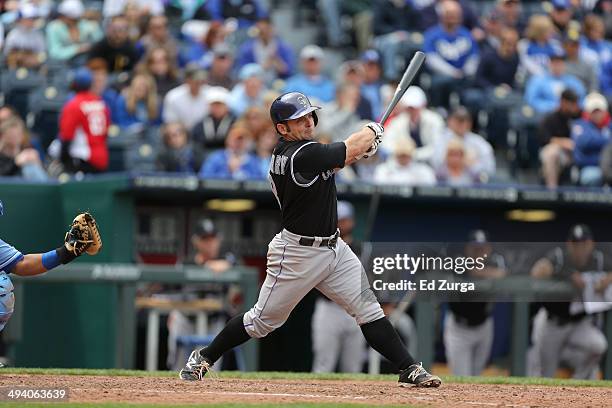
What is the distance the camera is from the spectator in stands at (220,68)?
46.3ft

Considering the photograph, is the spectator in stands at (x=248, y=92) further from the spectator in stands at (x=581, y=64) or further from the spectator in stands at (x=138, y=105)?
the spectator in stands at (x=581, y=64)

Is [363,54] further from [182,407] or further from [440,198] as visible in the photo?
[182,407]

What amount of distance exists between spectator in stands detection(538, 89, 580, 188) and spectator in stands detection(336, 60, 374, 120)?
1799 millimetres

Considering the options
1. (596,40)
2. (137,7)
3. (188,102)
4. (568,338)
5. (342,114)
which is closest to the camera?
(568,338)

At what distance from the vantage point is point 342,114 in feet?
44.6

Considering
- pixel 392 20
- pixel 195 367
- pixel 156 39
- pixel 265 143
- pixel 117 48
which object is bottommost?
pixel 195 367

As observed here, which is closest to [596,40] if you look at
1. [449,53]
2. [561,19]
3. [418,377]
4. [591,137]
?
[561,19]

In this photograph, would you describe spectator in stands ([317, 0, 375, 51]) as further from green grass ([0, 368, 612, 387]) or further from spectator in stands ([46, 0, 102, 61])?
green grass ([0, 368, 612, 387])

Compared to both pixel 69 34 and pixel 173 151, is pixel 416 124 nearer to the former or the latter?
pixel 173 151

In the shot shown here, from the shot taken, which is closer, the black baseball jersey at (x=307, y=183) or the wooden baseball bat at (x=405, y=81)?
the black baseball jersey at (x=307, y=183)

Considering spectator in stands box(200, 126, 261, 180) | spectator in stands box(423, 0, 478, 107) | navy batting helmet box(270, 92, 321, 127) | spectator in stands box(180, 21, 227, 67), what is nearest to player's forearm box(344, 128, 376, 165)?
navy batting helmet box(270, 92, 321, 127)

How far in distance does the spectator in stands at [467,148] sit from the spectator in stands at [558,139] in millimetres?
569

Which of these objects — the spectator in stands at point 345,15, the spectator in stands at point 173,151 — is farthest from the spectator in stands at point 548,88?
the spectator in stands at point 173,151

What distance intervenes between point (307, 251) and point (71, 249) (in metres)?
1.32
